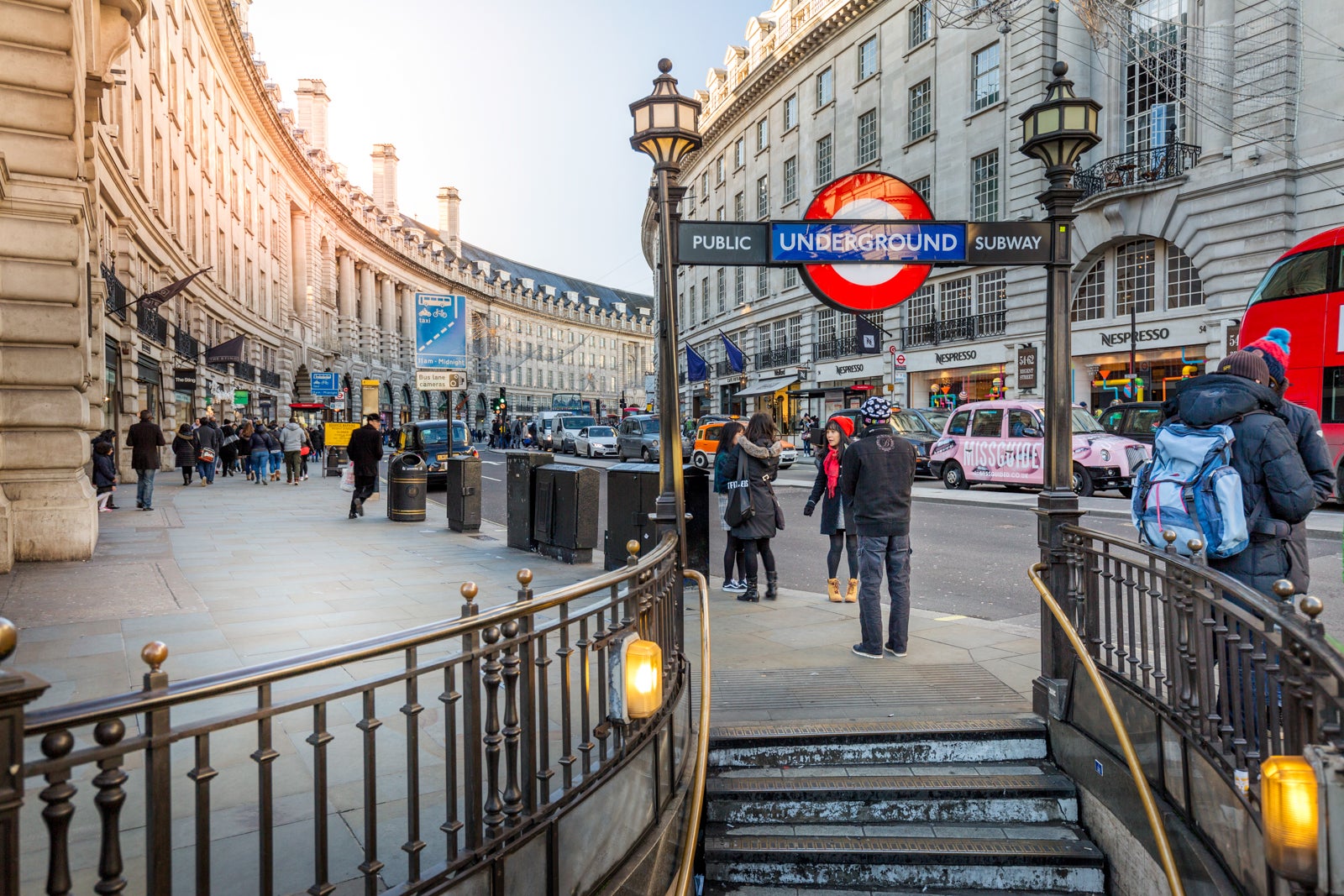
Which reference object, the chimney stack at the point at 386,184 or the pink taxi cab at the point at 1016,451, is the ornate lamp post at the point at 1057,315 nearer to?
the pink taxi cab at the point at 1016,451

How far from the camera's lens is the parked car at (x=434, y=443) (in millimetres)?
23797

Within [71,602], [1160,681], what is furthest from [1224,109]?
[71,602]

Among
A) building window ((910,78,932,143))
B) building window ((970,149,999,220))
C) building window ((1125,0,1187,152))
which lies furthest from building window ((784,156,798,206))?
building window ((1125,0,1187,152))

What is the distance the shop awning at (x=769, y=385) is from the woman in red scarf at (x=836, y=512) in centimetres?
3207

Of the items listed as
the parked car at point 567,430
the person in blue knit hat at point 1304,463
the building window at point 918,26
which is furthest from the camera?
the parked car at point 567,430

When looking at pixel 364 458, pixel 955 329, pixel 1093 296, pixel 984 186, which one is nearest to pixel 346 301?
pixel 955 329

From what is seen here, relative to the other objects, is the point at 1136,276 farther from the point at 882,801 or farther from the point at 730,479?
the point at 882,801

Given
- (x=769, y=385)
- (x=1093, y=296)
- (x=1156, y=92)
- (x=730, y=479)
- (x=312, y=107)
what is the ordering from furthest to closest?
(x=312, y=107)
(x=769, y=385)
(x=1093, y=296)
(x=1156, y=92)
(x=730, y=479)

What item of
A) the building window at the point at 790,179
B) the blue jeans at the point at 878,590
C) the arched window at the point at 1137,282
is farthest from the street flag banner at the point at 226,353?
the blue jeans at the point at 878,590

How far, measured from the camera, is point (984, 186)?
30.5 metres

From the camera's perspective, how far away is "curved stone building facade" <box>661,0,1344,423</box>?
70.9ft

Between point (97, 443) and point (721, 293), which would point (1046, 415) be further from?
point (721, 293)

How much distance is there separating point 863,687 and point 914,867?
1355 mm

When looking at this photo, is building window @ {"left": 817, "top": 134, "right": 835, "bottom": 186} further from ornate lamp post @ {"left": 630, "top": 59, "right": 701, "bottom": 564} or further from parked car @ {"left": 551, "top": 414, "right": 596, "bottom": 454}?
ornate lamp post @ {"left": 630, "top": 59, "right": 701, "bottom": 564}
